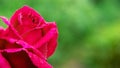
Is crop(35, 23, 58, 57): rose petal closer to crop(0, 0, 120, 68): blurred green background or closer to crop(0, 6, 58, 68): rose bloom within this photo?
crop(0, 6, 58, 68): rose bloom

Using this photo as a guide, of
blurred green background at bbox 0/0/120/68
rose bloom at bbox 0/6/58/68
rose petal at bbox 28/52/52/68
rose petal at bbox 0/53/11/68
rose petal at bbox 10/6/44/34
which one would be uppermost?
blurred green background at bbox 0/0/120/68

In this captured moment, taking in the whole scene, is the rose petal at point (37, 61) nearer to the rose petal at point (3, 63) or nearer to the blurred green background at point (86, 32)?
the rose petal at point (3, 63)

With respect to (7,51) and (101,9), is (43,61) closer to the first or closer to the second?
(7,51)

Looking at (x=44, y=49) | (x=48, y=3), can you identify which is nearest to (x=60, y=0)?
(x=48, y=3)

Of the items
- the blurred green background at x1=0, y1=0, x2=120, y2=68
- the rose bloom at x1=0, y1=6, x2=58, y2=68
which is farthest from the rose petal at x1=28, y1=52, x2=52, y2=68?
the blurred green background at x1=0, y1=0, x2=120, y2=68

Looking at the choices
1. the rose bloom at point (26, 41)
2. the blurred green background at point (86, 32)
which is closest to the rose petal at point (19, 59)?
the rose bloom at point (26, 41)

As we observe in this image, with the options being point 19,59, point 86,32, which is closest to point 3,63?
point 19,59
